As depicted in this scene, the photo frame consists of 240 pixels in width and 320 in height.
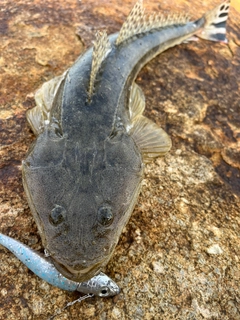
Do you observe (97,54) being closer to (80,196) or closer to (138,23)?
(138,23)

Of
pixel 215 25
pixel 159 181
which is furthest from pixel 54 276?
pixel 215 25

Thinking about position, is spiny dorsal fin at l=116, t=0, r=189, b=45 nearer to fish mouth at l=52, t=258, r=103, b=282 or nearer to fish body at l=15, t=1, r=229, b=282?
fish body at l=15, t=1, r=229, b=282

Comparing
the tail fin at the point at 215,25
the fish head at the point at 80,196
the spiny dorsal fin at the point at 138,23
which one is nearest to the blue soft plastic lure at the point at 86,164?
the fish head at the point at 80,196

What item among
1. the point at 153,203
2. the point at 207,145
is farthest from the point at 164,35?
the point at 153,203

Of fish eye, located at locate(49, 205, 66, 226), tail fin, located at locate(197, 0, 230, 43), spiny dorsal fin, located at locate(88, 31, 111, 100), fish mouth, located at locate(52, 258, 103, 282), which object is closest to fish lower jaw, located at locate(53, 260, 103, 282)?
fish mouth, located at locate(52, 258, 103, 282)

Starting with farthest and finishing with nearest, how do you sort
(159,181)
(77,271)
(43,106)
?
(43,106), (159,181), (77,271)

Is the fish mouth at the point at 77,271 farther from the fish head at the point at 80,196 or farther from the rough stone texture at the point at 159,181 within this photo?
the rough stone texture at the point at 159,181
